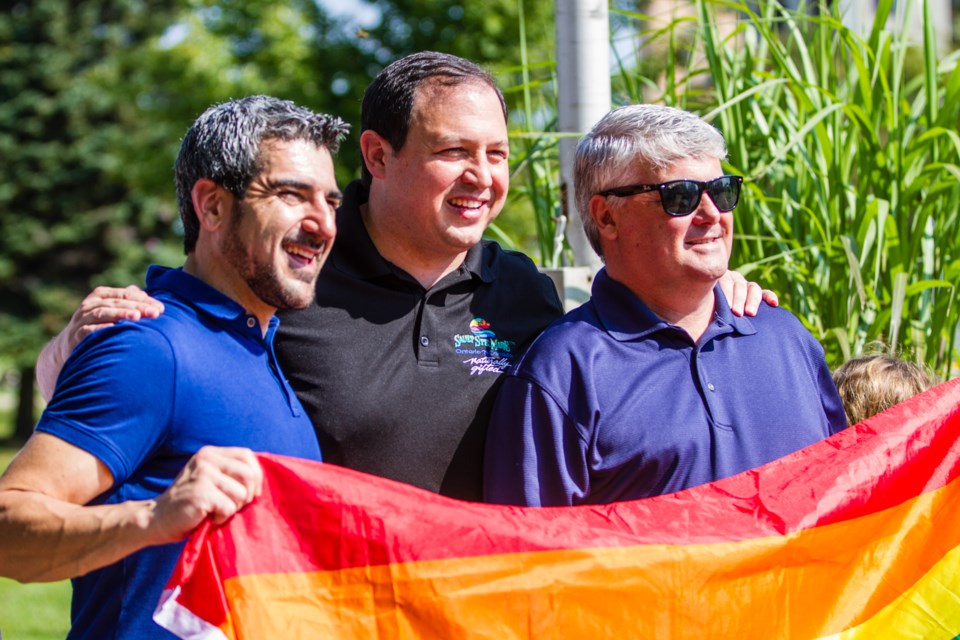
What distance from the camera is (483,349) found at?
3.01 metres

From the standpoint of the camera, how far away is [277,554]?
229cm

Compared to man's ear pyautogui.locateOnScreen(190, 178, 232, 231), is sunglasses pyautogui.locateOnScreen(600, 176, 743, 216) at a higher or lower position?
lower

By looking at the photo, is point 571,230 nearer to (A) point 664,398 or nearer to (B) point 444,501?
(A) point 664,398

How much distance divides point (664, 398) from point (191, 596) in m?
1.24

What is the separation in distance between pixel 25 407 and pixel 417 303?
2279 centimetres

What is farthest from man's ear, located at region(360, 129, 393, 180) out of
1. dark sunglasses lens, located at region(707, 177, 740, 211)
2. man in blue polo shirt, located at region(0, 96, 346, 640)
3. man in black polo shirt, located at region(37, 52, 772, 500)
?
dark sunglasses lens, located at region(707, 177, 740, 211)

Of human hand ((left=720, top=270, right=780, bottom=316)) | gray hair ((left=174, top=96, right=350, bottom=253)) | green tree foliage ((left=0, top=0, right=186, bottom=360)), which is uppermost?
gray hair ((left=174, top=96, right=350, bottom=253))

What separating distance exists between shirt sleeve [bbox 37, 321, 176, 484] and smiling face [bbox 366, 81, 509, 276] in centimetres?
97

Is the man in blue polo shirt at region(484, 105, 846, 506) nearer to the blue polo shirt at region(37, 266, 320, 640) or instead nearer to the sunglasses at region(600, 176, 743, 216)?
the sunglasses at region(600, 176, 743, 216)

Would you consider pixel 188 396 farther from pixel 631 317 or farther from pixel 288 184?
pixel 631 317

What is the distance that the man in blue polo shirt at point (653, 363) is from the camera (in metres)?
2.72

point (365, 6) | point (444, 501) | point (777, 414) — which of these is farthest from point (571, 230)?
point (365, 6)

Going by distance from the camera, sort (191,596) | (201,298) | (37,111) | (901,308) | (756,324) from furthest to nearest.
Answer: (37,111)
(901,308)
(756,324)
(201,298)
(191,596)

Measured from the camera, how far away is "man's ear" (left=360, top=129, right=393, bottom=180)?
311cm
